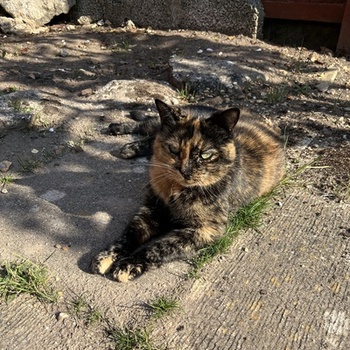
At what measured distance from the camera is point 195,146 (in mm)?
2648

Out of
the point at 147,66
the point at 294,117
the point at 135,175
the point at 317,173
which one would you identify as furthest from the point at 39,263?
the point at 147,66

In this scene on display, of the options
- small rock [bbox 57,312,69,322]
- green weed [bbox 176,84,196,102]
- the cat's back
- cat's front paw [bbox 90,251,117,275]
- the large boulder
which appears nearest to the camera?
small rock [bbox 57,312,69,322]

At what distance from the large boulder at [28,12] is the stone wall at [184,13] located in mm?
340

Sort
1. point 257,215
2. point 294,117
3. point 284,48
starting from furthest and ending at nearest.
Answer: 1. point 284,48
2. point 294,117
3. point 257,215

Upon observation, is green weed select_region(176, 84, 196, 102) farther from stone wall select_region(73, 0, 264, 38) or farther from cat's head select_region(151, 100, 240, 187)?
cat's head select_region(151, 100, 240, 187)

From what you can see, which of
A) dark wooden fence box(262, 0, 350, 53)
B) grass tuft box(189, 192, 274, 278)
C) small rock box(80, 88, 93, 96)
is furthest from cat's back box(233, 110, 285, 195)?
dark wooden fence box(262, 0, 350, 53)

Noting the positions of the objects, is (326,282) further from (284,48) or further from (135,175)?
(284,48)

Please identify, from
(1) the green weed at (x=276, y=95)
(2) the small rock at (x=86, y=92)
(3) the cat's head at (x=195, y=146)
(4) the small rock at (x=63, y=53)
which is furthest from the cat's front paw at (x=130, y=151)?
(4) the small rock at (x=63, y=53)

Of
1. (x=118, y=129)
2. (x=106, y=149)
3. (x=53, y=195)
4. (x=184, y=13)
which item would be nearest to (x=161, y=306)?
(x=53, y=195)

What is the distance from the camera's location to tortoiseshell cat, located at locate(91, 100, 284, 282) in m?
Answer: 2.64

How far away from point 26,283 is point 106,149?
185cm

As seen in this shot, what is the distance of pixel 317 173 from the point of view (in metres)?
3.68

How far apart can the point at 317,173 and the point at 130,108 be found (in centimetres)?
223

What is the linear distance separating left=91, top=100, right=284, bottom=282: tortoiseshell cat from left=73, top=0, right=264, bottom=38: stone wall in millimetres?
3779
